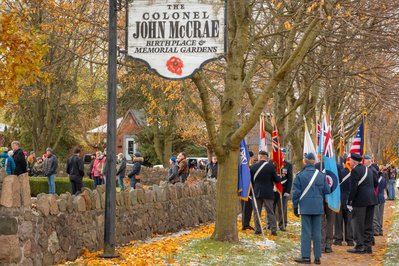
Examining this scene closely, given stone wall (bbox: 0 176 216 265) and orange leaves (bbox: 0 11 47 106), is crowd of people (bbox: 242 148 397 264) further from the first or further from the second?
orange leaves (bbox: 0 11 47 106)

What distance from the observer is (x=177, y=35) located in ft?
38.2

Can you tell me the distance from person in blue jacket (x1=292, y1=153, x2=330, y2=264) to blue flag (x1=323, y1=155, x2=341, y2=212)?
1845 millimetres

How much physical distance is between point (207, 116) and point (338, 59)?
313 inches

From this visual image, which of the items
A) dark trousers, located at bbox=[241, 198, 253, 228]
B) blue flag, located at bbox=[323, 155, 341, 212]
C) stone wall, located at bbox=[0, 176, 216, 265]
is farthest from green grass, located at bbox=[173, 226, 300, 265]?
dark trousers, located at bbox=[241, 198, 253, 228]

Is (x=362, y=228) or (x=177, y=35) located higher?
(x=177, y=35)

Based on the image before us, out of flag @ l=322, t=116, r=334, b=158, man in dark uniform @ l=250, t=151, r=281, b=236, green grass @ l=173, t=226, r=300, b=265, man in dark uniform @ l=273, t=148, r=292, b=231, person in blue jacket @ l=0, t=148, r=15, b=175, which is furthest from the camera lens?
person in blue jacket @ l=0, t=148, r=15, b=175

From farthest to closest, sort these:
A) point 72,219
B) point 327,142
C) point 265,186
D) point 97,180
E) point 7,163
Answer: point 97,180, point 7,163, point 265,186, point 327,142, point 72,219

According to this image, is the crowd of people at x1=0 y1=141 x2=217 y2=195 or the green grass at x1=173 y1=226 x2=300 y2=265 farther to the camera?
the crowd of people at x1=0 y1=141 x2=217 y2=195

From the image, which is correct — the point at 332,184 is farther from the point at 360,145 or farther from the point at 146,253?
the point at 146,253

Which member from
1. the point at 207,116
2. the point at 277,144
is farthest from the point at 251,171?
the point at 207,116

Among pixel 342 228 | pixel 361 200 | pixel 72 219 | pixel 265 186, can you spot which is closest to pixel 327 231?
pixel 361 200

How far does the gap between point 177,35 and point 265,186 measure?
5.89 meters

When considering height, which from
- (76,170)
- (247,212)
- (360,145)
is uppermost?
(360,145)

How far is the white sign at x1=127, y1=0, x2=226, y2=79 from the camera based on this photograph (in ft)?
38.2
